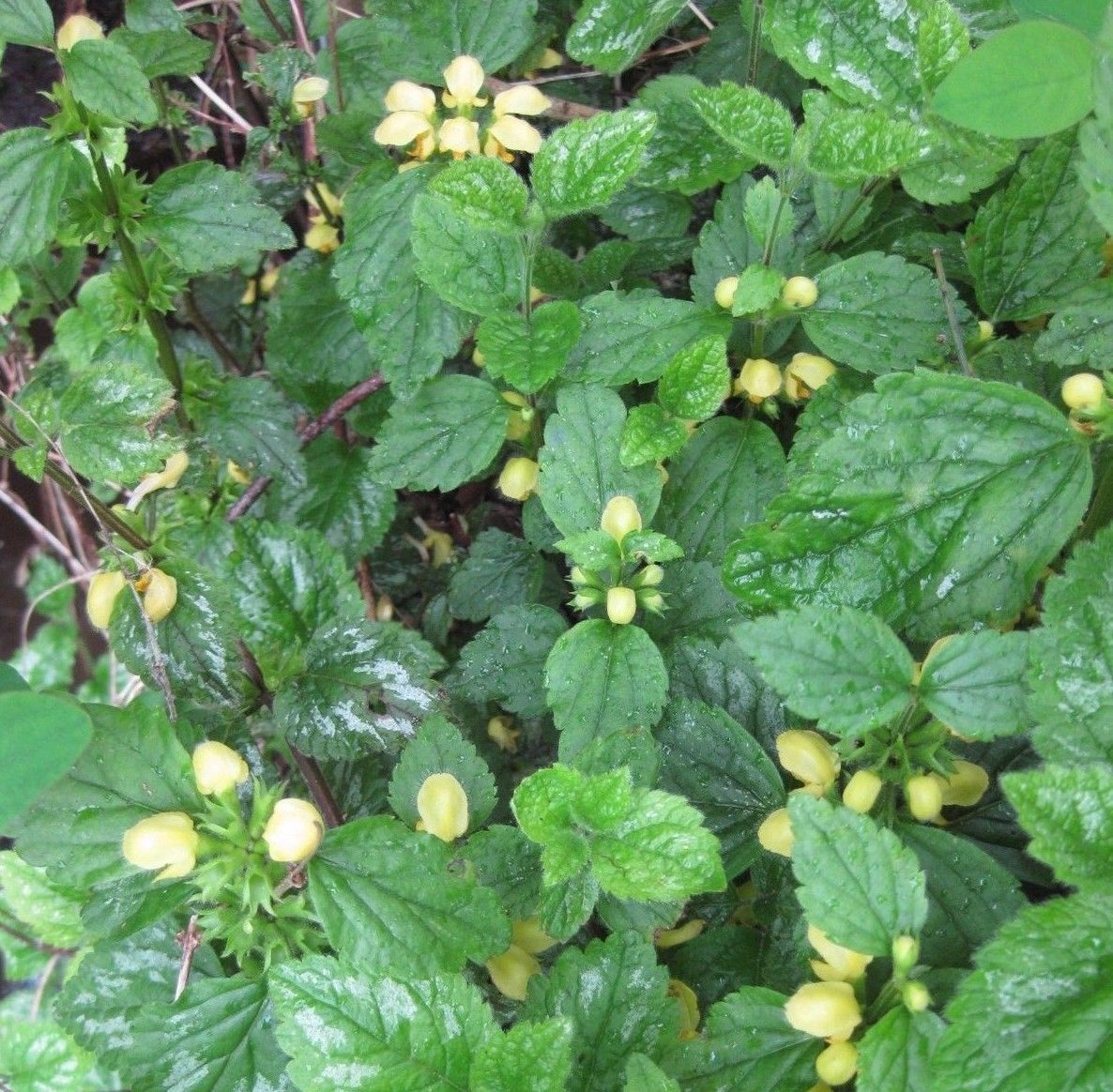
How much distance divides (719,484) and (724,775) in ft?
1.07

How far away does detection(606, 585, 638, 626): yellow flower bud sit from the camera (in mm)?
955

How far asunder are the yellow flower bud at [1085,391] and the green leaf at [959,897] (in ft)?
1.31

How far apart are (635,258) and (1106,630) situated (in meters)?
0.76

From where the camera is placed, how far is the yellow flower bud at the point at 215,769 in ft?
2.78

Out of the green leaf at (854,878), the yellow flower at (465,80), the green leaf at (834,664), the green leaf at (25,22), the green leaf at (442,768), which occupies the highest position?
the yellow flower at (465,80)

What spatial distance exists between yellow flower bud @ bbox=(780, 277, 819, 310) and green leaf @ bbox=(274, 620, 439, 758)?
0.54 metres

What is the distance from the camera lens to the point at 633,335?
108cm

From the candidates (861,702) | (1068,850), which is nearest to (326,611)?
(861,702)

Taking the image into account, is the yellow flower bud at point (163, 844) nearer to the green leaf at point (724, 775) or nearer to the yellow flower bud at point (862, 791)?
the green leaf at point (724, 775)

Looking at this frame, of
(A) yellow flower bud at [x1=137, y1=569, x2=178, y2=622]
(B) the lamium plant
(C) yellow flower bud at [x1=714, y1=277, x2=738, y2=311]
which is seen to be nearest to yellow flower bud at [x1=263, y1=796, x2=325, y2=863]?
(B) the lamium plant

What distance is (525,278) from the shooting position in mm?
1069

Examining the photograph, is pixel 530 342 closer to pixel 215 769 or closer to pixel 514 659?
pixel 514 659

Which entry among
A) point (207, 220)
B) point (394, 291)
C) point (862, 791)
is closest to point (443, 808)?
point (862, 791)

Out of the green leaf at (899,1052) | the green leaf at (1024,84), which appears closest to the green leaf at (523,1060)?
the green leaf at (899,1052)
